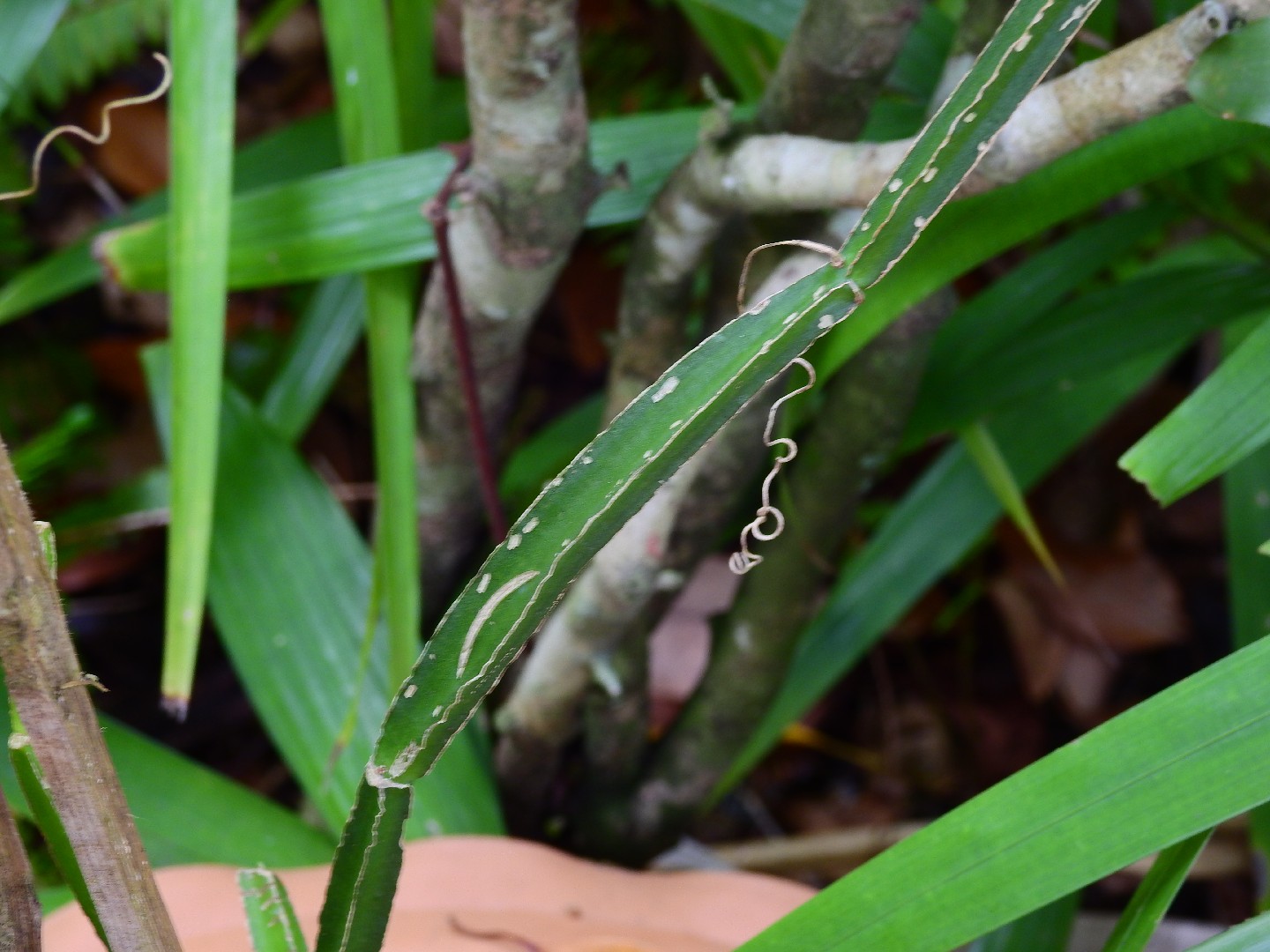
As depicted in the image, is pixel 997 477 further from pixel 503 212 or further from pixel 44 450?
pixel 44 450

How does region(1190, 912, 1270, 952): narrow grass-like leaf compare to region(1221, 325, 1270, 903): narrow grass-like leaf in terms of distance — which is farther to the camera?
region(1221, 325, 1270, 903): narrow grass-like leaf

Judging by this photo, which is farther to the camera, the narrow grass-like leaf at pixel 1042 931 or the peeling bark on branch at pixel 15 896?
the narrow grass-like leaf at pixel 1042 931

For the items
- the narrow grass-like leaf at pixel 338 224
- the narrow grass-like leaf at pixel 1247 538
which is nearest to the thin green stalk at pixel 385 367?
the narrow grass-like leaf at pixel 338 224

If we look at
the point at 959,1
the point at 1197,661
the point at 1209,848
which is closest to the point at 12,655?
the point at 959,1

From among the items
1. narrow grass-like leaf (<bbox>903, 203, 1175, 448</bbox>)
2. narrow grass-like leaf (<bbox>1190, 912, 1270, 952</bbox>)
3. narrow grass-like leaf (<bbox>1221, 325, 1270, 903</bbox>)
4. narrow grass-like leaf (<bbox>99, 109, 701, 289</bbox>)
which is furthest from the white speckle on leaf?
narrow grass-like leaf (<bbox>1221, 325, 1270, 903</bbox>)

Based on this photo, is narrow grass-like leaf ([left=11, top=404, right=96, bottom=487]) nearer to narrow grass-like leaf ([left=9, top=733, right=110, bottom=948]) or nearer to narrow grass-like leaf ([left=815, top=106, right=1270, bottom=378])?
narrow grass-like leaf ([left=9, top=733, right=110, bottom=948])

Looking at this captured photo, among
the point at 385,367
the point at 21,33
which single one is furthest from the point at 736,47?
the point at 21,33

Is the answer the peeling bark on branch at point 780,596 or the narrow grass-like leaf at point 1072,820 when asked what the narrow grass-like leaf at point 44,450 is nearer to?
the peeling bark on branch at point 780,596
